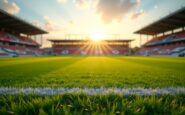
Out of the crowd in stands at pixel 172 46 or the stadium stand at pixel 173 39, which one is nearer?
the stadium stand at pixel 173 39

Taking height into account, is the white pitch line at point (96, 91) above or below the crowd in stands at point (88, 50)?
below

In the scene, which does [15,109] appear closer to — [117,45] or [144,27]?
[144,27]

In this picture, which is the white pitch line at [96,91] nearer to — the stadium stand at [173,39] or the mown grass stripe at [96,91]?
the mown grass stripe at [96,91]

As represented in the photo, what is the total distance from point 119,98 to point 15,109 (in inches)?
78.8

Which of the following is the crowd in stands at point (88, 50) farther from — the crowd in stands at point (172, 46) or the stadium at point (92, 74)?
the crowd in stands at point (172, 46)

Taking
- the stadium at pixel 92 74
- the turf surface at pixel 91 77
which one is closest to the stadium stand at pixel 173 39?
the stadium at pixel 92 74

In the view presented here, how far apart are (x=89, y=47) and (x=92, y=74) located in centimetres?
6998

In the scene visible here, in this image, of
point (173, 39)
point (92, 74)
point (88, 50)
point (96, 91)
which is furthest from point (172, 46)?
point (96, 91)

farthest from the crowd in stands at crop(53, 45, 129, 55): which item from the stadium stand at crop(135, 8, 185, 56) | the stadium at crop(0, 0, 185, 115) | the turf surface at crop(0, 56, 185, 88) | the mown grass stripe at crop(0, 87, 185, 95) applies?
the mown grass stripe at crop(0, 87, 185, 95)

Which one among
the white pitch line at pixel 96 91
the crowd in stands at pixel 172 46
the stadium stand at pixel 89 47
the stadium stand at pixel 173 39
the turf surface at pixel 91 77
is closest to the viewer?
the white pitch line at pixel 96 91

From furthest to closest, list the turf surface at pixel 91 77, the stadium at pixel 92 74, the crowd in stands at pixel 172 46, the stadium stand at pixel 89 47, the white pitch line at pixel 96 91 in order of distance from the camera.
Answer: the stadium stand at pixel 89 47 < the crowd in stands at pixel 172 46 < the turf surface at pixel 91 77 < the white pitch line at pixel 96 91 < the stadium at pixel 92 74

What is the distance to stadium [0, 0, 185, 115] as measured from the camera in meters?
2.60

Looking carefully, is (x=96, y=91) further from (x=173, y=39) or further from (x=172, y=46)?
(x=173, y=39)

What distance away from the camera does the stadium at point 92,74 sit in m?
2.60
